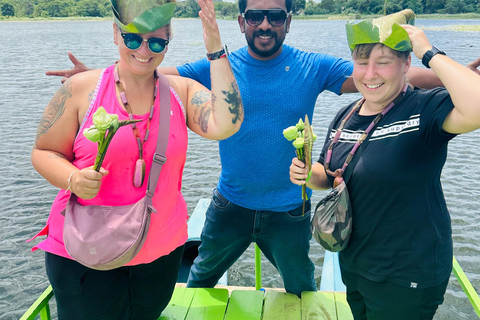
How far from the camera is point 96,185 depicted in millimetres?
2135

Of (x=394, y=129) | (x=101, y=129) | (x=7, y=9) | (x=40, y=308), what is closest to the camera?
(x=101, y=129)

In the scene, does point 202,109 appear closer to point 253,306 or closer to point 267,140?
point 267,140

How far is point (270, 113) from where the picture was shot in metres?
3.25

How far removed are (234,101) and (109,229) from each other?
1048 mm

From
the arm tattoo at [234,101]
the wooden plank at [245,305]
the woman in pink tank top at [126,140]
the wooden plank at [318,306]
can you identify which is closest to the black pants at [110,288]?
the woman in pink tank top at [126,140]

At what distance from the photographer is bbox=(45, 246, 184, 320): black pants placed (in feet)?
8.08

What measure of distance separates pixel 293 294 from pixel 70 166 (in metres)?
2.25

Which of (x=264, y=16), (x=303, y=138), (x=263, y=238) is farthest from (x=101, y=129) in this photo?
(x=263, y=238)

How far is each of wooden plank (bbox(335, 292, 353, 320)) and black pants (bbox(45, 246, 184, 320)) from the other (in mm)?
1438

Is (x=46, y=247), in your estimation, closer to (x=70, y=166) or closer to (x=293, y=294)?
(x=70, y=166)

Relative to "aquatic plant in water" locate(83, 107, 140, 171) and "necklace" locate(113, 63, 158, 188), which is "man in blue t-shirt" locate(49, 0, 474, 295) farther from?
"aquatic plant in water" locate(83, 107, 140, 171)

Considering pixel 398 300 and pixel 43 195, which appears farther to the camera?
pixel 43 195

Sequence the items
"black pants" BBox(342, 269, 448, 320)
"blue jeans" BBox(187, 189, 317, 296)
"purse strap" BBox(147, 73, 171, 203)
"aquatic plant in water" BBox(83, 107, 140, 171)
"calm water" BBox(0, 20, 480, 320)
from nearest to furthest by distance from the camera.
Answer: "aquatic plant in water" BBox(83, 107, 140, 171)
"black pants" BBox(342, 269, 448, 320)
"purse strap" BBox(147, 73, 171, 203)
"blue jeans" BBox(187, 189, 317, 296)
"calm water" BBox(0, 20, 480, 320)

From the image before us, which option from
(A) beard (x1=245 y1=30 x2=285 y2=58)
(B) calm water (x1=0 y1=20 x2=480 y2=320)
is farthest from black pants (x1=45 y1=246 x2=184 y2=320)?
(B) calm water (x1=0 y1=20 x2=480 y2=320)
